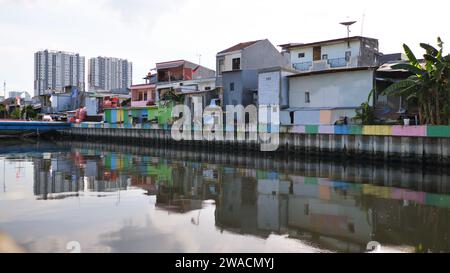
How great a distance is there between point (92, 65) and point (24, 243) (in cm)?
12932

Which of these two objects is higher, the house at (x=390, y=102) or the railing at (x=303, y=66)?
the railing at (x=303, y=66)

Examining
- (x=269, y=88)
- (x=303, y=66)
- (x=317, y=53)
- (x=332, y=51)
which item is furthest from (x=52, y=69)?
(x=332, y=51)

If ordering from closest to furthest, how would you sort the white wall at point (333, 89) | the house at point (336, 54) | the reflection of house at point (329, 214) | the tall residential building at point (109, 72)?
the reflection of house at point (329, 214)
the white wall at point (333, 89)
the house at point (336, 54)
the tall residential building at point (109, 72)

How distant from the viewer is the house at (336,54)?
40.2 meters

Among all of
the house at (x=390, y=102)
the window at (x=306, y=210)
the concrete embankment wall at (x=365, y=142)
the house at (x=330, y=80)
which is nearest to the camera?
the window at (x=306, y=210)

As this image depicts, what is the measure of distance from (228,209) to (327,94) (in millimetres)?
24914

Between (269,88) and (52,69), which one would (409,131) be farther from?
(52,69)

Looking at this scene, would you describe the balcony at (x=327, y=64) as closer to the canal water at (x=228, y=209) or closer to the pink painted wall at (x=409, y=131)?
the pink painted wall at (x=409, y=131)

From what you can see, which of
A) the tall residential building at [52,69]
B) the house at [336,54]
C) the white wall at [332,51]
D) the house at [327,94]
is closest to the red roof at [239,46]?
the house at [336,54]

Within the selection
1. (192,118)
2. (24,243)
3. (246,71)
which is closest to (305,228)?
(24,243)

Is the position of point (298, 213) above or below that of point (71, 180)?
below

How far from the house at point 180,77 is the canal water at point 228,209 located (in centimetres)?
2905

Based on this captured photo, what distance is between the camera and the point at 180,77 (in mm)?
58719

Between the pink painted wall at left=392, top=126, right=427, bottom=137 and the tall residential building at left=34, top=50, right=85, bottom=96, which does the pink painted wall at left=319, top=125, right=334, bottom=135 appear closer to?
the pink painted wall at left=392, top=126, right=427, bottom=137
